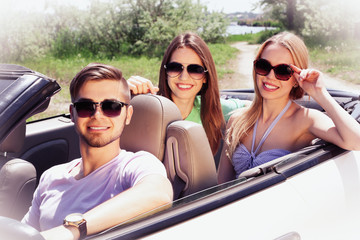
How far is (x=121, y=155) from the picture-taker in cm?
187

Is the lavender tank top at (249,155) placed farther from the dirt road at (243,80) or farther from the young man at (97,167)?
the dirt road at (243,80)

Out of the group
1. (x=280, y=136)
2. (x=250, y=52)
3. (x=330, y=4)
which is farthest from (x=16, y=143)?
(x=330, y=4)

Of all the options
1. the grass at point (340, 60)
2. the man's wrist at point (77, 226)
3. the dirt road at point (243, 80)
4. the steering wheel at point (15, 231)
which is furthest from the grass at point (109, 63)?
the steering wheel at point (15, 231)

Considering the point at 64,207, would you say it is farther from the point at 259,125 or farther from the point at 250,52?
the point at 250,52

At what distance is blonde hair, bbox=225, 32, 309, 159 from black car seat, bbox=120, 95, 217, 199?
473 millimetres

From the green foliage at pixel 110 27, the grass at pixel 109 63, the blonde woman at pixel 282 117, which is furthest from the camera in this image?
the green foliage at pixel 110 27

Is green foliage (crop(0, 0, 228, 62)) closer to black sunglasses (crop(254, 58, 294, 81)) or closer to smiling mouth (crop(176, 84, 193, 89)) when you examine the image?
smiling mouth (crop(176, 84, 193, 89))

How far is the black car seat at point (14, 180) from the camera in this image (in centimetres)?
Result: 200

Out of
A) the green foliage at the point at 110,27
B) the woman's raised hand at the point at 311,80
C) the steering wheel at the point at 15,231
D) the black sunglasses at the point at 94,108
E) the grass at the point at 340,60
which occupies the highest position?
the black sunglasses at the point at 94,108

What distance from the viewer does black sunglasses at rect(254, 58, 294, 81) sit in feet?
7.32

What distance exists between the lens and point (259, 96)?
250 centimetres

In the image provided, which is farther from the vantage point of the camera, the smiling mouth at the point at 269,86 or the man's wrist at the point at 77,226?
the smiling mouth at the point at 269,86

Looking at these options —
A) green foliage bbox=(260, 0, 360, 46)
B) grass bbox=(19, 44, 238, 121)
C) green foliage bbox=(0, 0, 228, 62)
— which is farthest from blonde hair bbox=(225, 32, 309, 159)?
green foliage bbox=(260, 0, 360, 46)

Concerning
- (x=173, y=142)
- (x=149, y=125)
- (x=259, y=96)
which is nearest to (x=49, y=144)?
(x=149, y=125)
